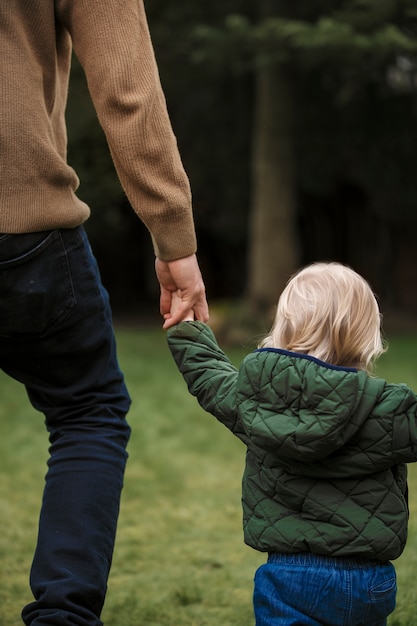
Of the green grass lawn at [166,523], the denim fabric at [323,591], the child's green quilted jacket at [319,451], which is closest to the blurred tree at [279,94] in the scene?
the green grass lawn at [166,523]

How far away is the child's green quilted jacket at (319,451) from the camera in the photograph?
1.99 metres

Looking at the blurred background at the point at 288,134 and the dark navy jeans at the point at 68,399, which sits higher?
the dark navy jeans at the point at 68,399

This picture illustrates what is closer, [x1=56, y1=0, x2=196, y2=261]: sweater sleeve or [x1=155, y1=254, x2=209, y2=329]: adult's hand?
[x1=56, y1=0, x2=196, y2=261]: sweater sleeve

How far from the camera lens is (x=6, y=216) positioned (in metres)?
2.20

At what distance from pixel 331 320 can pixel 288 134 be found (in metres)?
10.9

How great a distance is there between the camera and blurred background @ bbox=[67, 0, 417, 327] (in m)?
10.6

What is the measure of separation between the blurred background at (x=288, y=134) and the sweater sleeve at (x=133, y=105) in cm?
776

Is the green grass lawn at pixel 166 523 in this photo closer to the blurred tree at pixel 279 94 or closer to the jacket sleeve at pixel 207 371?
the jacket sleeve at pixel 207 371

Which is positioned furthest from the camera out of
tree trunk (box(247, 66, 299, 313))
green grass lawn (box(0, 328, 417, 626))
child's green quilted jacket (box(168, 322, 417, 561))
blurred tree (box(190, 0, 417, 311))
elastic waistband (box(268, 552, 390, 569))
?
tree trunk (box(247, 66, 299, 313))

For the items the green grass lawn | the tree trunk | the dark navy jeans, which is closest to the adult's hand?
the dark navy jeans

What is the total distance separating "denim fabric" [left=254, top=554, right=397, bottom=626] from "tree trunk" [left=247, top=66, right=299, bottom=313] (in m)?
10.5

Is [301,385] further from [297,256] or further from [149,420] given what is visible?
[297,256]

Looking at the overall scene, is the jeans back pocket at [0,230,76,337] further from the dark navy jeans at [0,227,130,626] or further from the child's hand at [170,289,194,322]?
the child's hand at [170,289,194,322]

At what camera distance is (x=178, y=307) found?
2404 millimetres
